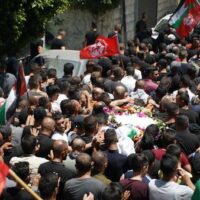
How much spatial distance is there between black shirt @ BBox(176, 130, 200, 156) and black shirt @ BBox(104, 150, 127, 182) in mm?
1124

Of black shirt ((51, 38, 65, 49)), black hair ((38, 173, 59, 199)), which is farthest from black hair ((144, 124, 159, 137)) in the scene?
black shirt ((51, 38, 65, 49))

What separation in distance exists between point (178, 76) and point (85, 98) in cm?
247

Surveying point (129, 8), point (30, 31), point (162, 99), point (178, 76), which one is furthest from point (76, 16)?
point (162, 99)

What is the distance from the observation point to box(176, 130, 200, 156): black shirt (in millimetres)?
9531

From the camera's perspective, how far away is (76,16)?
24.6 metres

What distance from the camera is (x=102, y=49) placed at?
14797 mm

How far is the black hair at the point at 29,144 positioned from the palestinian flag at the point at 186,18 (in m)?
9.00

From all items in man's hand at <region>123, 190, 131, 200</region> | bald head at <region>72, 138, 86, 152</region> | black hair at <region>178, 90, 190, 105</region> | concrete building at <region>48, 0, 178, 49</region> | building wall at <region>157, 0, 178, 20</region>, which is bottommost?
man's hand at <region>123, 190, 131, 200</region>

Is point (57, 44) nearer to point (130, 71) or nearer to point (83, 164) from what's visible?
point (130, 71)

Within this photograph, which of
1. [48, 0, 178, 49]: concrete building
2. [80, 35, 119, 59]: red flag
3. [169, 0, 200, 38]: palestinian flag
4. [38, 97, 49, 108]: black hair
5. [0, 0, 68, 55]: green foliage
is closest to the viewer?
[38, 97, 49, 108]: black hair

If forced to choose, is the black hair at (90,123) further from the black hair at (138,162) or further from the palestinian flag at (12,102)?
the black hair at (138,162)

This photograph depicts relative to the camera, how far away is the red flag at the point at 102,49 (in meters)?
14.7

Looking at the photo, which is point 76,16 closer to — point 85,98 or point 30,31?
point 30,31

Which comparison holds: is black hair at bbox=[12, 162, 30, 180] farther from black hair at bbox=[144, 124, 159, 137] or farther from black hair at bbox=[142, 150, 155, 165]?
black hair at bbox=[144, 124, 159, 137]
